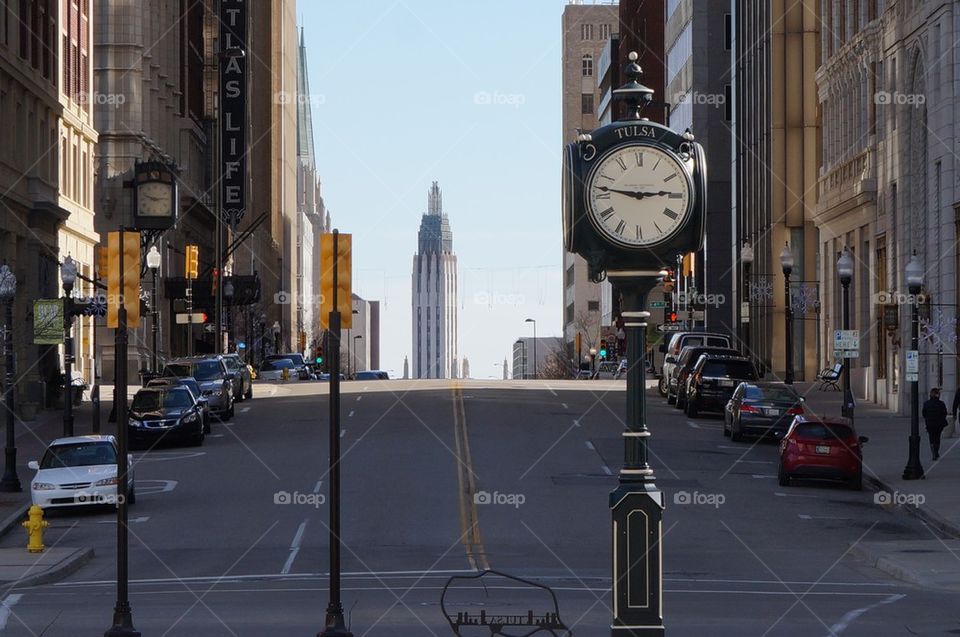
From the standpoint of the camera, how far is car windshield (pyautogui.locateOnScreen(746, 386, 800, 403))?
43.9 m

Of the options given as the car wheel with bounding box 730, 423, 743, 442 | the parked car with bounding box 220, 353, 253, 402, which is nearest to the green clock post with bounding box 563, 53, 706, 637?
the car wheel with bounding box 730, 423, 743, 442

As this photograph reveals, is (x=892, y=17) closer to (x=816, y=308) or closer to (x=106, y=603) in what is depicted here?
(x=816, y=308)

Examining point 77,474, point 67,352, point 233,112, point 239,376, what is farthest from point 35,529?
point 233,112

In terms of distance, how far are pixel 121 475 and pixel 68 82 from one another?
169 feet

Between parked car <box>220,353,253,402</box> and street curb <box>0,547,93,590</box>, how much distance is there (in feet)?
95.0

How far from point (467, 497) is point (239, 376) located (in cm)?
2703

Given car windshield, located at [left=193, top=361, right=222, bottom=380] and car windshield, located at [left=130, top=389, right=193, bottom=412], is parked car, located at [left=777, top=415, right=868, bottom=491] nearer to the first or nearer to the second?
car windshield, located at [left=130, top=389, right=193, bottom=412]

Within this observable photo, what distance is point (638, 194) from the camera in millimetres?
11750

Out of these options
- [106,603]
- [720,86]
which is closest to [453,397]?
[106,603]

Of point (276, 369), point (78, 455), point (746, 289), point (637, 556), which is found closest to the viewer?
point (637, 556)

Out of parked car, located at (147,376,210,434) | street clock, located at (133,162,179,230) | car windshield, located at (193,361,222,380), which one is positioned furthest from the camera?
street clock, located at (133,162,179,230)

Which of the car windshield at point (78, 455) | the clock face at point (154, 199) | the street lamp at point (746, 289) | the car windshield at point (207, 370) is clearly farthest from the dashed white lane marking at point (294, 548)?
the clock face at point (154, 199)

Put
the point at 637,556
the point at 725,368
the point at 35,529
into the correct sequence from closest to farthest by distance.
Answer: the point at 637,556
the point at 35,529
the point at 725,368

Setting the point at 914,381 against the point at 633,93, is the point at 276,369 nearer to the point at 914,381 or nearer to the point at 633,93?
the point at 914,381
